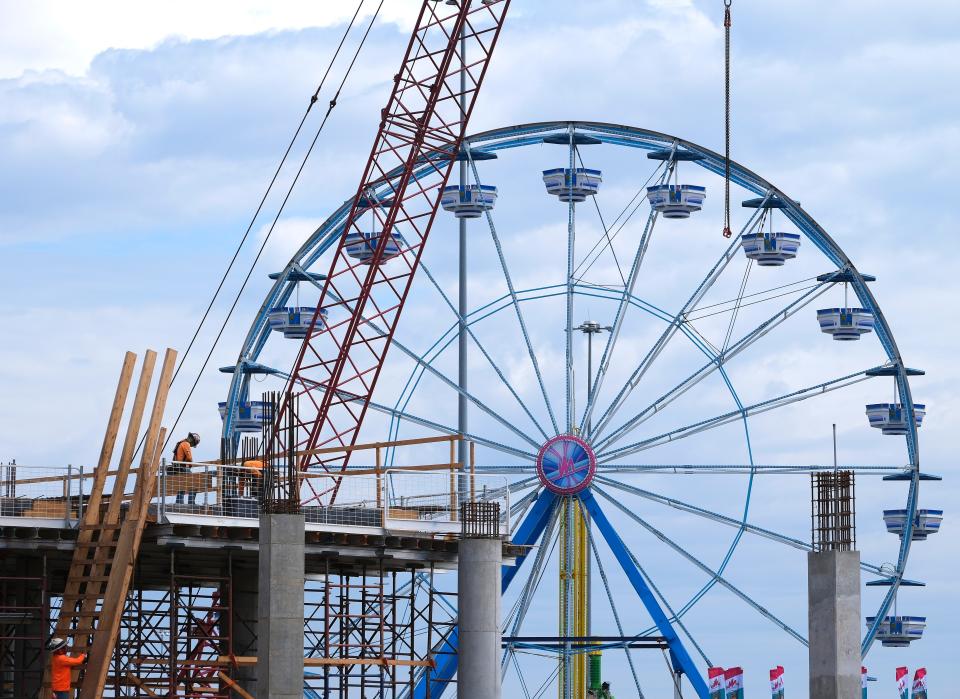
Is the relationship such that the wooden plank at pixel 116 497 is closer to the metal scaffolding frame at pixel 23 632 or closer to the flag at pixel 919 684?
the metal scaffolding frame at pixel 23 632

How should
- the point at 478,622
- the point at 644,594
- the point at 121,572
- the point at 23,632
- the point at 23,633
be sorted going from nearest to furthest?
the point at 121,572 → the point at 478,622 → the point at 23,632 → the point at 23,633 → the point at 644,594

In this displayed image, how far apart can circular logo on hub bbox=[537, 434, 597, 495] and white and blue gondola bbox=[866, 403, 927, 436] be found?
27.8 ft

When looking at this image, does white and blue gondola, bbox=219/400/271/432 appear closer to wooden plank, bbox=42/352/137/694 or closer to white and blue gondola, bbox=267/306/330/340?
white and blue gondola, bbox=267/306/330/340

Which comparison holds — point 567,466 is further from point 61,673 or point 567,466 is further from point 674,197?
point 61,673

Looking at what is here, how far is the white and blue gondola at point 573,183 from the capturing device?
70438 millimetres

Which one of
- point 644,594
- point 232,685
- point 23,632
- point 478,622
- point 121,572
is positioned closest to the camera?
point 121,572

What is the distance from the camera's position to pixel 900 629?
67.8 metres

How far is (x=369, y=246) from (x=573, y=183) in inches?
249

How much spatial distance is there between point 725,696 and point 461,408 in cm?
2281

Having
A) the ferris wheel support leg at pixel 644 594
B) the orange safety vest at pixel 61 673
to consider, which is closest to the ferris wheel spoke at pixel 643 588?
the ferris wheel support leg at pixel 644 594

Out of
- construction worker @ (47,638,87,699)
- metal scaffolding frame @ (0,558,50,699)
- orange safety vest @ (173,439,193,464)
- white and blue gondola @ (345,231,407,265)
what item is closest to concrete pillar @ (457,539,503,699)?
orange safety vest @ (173,439,193,464)

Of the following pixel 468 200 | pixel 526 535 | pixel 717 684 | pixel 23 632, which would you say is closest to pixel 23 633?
pixel 23 632

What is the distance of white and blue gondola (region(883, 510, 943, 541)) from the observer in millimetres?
67875

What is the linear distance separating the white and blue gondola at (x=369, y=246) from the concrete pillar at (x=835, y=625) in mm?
26806
